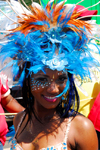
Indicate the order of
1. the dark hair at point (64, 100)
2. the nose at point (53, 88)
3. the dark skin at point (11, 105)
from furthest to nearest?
the dark skin at point (11, 105) < the dark hair at point (64, 100) < the nose at point (53, 88)

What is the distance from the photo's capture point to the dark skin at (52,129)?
115 centimetres

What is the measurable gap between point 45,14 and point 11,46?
31 cm

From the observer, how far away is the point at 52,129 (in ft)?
4.17

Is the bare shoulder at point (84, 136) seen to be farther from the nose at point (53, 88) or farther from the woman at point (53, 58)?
the nose at point (53, 88)

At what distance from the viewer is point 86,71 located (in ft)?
4.00

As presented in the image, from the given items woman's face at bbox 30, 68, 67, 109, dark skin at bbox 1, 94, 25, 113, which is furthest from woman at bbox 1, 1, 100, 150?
dark skin at bbox 1, 94, 25, 113

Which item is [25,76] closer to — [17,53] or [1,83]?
[17,53]

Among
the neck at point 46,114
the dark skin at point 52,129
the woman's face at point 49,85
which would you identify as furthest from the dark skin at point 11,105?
the woman's face at point 49,85

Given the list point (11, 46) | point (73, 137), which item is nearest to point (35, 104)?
point (73, 137)

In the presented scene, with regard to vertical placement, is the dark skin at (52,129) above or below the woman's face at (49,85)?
below

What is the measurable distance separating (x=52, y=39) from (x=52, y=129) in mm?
635

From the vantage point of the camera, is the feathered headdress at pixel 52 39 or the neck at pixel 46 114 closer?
the feathered headdress at pixel 52 39

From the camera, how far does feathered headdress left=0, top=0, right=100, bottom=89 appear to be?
1116mm

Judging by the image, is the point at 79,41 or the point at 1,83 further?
the point at 1,83
